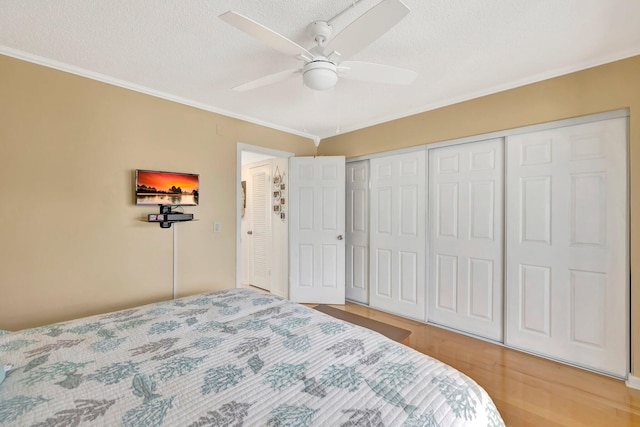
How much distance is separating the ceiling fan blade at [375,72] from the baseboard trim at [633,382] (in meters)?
2.58

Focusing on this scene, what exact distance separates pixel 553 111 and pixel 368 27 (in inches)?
78.1

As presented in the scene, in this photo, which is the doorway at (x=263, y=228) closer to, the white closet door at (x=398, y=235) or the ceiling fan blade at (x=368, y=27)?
the white closet door at (x=398, y=235)

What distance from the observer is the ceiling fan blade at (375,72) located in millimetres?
1636

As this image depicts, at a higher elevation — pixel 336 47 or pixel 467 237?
pixel 336 47

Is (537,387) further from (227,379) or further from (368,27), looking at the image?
(368,27)

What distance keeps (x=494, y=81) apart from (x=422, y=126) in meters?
0.77

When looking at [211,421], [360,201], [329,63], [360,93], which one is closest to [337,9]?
[329,63]

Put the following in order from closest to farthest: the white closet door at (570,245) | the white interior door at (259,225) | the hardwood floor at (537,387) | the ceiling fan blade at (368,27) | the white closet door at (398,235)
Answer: the ceiling fan blade at (368,27)
the hardwood floor at (537,387)
the white closet door at (570,245)
the white closet door at (398,235)
the white interior door at (259,225)

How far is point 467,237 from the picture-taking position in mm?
2826

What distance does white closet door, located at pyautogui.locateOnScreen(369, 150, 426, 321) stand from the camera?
314 centimetres

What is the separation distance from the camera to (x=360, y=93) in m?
2.69

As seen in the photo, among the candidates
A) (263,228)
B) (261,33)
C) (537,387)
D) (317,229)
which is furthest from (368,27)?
(263,228)

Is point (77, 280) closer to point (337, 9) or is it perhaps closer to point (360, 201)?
point (337, 9)

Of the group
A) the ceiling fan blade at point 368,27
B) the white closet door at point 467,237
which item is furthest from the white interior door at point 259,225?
the ceiling fan blade at point 368,27
